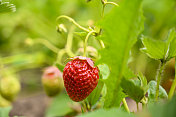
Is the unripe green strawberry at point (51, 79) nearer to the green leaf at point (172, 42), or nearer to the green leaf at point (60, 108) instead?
the green leaf at point (60, 108)

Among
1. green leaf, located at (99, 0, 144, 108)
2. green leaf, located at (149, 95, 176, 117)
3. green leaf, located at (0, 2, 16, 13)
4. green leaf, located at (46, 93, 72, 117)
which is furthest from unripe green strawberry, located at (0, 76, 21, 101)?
green leaf, located at (149, 95, 176, 117)

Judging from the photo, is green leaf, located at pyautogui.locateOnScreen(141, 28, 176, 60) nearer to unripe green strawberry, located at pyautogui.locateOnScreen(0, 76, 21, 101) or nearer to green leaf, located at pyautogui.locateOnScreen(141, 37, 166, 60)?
green leaf, located at pyautogui.locateOnScreen(141, 37, 166, 60)

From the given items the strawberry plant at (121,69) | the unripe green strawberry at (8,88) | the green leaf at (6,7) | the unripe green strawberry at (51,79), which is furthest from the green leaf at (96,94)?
the unripe green strawberry at (8,88)

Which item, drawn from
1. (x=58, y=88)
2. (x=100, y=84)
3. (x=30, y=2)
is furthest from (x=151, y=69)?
(x=30, y=2)

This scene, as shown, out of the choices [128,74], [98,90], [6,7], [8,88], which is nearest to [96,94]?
[98,90]

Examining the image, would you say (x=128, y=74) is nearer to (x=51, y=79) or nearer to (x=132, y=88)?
(x=132, y=88)

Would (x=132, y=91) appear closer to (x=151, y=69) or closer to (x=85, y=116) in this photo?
(x=85, y=116)
